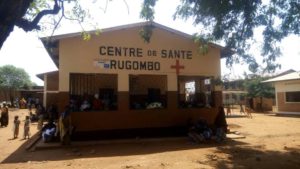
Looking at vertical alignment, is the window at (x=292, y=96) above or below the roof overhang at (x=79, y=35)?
below

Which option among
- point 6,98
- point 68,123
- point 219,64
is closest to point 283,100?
point 219,64

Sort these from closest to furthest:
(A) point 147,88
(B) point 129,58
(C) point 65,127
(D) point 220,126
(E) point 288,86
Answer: (C) point 65,127 → (D) point 220,126 → (B) point 129,58 → (A) point 147,88 → (E) point 288,86

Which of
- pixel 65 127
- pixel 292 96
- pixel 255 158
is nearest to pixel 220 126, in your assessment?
pixel 255 158

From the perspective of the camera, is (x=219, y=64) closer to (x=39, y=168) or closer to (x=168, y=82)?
(x=168, y=82)

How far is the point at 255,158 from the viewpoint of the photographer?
10102mm

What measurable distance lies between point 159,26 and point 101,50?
296 centimetres

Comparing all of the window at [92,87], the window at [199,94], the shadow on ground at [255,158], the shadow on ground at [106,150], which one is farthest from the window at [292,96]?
the window at [92,87]

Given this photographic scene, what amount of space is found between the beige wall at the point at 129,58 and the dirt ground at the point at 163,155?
9.30 feet

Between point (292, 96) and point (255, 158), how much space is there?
870 inches

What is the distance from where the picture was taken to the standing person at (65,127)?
12.5 m

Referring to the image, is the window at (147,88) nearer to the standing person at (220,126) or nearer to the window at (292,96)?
the standing person at (220,126)

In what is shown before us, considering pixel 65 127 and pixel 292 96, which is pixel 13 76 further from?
pixel 65 127

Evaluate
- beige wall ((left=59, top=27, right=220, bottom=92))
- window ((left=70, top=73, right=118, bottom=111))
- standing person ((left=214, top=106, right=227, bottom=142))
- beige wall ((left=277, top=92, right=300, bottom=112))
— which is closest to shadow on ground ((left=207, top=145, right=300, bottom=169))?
standing person ((left=214, top=106, right=227, bottom=142))

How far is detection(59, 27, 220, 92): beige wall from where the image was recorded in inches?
529
